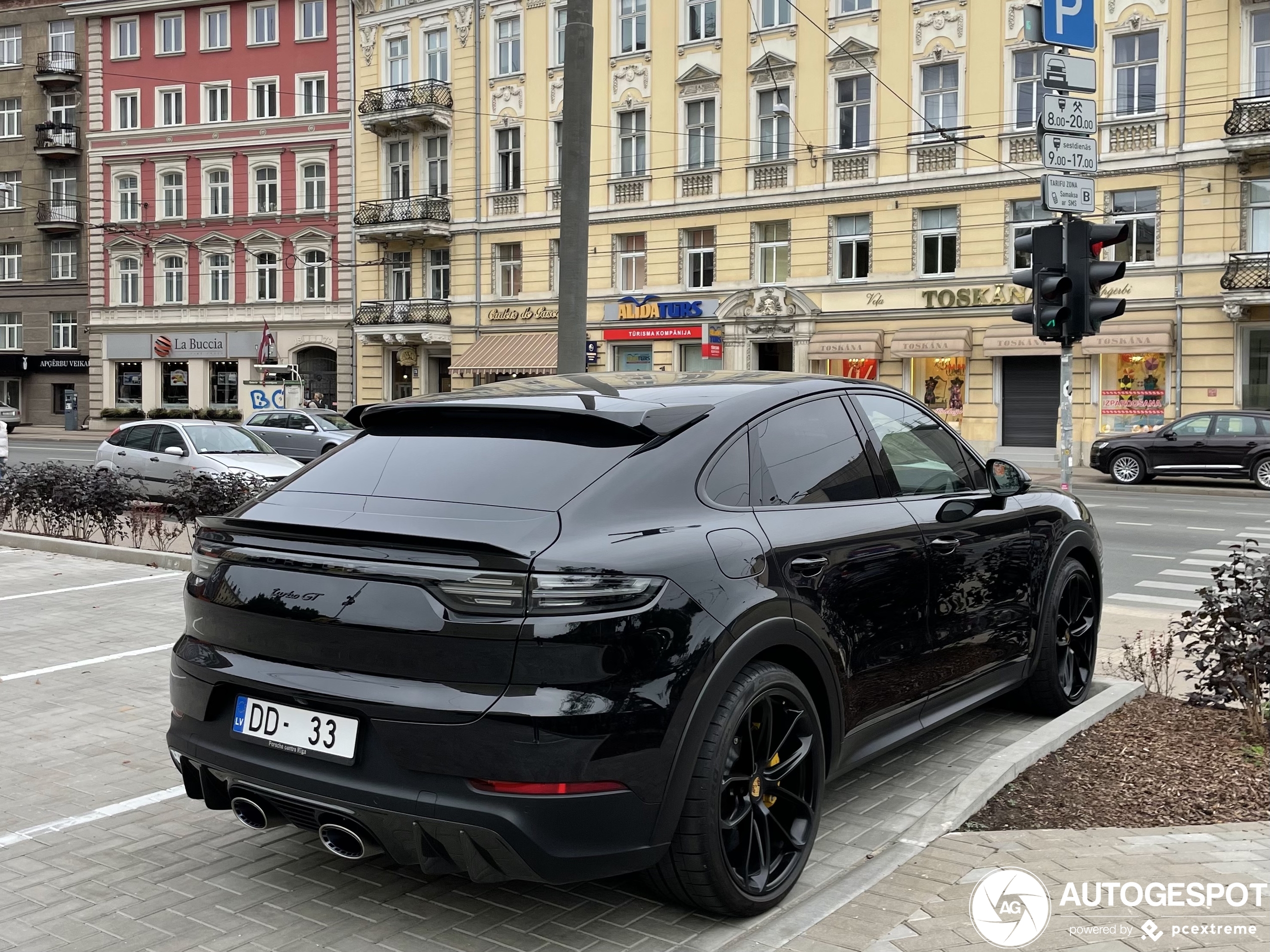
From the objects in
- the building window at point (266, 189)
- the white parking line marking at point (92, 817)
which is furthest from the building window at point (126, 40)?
the white parking line marking at point (92, 817)

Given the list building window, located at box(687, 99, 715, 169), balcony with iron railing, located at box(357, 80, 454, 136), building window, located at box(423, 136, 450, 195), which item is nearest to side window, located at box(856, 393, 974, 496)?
building window, located at box(687, 99, 715, 169)

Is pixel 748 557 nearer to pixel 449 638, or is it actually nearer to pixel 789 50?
pixel 449 638

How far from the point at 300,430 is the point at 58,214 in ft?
106

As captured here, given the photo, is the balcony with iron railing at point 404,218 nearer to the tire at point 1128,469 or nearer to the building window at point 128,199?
the building window at point 128,199

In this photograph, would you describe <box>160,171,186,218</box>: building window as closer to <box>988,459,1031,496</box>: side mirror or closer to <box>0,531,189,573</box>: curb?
<box>0,531,189,573</box>: curb

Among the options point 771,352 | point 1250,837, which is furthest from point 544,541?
point 771,352

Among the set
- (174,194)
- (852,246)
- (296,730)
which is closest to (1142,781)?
(296,730)

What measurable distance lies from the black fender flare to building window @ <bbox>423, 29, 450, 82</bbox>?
4246 centimetres

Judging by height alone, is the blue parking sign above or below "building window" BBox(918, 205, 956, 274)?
below

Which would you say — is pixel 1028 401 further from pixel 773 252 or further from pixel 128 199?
pixel 128 199

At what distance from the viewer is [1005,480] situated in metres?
5.64

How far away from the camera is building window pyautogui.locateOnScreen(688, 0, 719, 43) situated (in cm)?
3669

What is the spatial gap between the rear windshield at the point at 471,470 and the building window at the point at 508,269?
126ft

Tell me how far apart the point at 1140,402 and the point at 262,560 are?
30.3 metres
